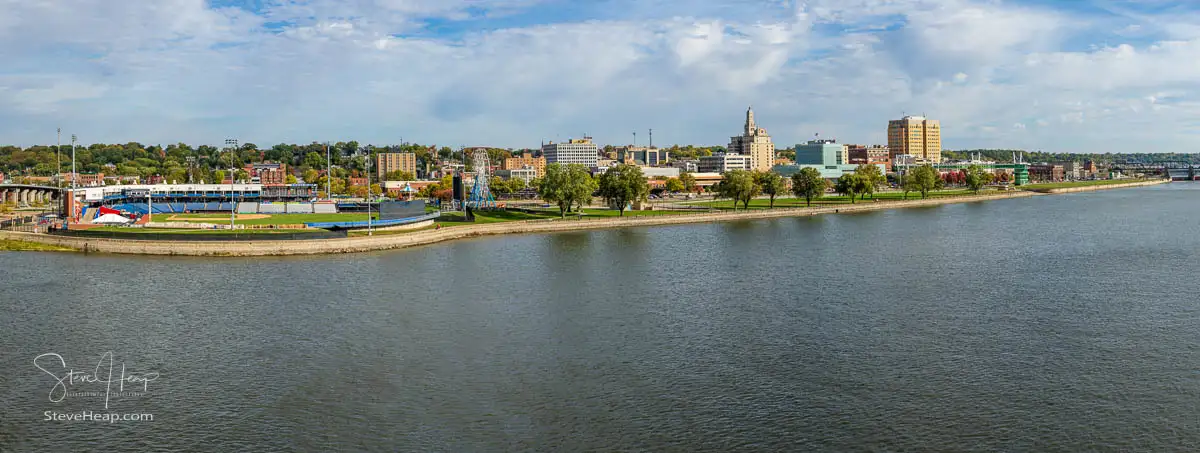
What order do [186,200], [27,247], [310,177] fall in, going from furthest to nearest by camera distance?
[310,177]
[186,200]
[27,247]

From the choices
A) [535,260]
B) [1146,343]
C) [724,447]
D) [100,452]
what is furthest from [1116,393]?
[535,260]

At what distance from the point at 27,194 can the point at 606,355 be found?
109666 mm

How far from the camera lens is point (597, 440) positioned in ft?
63.4

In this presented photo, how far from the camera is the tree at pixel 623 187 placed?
80.4m

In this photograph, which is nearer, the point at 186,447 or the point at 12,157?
the point at 186,447

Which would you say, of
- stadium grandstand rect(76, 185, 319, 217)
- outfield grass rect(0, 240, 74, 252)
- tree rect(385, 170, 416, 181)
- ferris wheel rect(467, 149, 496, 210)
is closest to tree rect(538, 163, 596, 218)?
ferris wheel rect(467, 149, 496, 210)

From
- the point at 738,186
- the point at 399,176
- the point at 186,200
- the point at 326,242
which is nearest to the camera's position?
the point at 326,242

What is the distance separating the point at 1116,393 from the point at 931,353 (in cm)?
516

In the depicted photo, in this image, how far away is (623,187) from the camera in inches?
3157

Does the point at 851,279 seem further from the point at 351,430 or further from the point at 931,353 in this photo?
the point at 351,430
